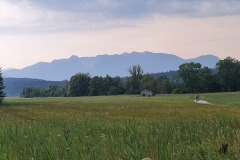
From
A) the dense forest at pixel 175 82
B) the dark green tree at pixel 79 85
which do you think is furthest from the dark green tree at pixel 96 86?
the dark green tree at pixel 79 85

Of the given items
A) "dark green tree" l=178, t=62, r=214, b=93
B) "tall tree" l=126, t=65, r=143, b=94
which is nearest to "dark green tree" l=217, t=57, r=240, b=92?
"dark green tree" l=178, t=62, r=214, b=93

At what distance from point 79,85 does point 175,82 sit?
1908 inches

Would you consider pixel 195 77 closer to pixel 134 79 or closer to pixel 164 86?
pixel 164 86

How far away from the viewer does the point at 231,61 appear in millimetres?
158375

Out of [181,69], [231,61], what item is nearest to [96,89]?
[181,69]

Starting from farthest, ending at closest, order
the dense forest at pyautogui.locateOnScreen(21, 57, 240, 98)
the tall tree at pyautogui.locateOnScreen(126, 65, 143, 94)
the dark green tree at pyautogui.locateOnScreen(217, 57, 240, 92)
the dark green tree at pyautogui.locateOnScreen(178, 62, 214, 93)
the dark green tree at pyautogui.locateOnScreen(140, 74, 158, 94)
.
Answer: the tall tree at pyautogui.locateOnScreen(126, 65, 143, 94), the dark green tree at pyautogui.locateOnScreen(140, 74, 158, 94), the dark green tree at pyautogui.locateOnScreen(178, 62, 214, 93), the dense forest at pyautogui.locateOnScreen(21, 57, 240, 98), the dark green tree at pyautogui.locateOnScreen(217, 57, 240, 92)

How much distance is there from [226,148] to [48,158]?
3145 millimetres

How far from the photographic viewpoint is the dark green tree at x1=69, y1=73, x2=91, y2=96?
188m

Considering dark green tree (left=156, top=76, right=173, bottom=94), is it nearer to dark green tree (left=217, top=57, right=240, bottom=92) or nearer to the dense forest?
the dense forest

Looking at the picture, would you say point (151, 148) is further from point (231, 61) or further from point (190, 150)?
point (231, 61)

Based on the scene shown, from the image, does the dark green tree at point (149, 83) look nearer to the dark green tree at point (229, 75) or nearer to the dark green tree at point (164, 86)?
the dark green tree at point (164, 86)

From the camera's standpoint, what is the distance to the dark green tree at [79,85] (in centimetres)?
Answer: 18825

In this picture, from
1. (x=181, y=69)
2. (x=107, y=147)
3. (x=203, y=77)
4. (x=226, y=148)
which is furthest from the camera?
(x=181, y=69)

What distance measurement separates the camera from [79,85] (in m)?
189
